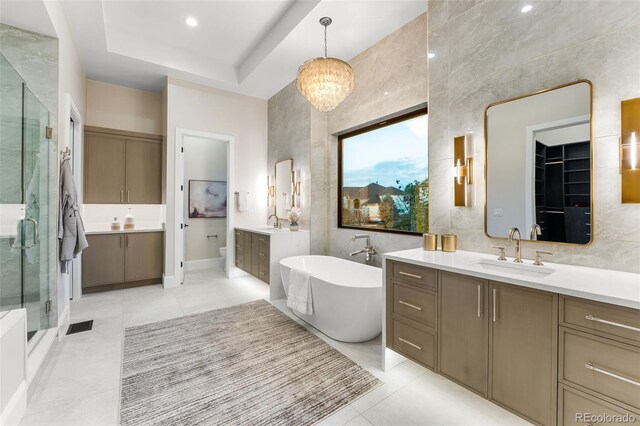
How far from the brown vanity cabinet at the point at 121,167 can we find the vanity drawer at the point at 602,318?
16.9 feet

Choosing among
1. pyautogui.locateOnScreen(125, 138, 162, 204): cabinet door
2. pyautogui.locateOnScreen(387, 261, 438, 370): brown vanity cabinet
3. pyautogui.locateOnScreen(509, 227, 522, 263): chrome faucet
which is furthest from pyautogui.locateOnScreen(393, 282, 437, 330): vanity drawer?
pyautogui.locateOnScreen(125, 138, 162, 204): cabinet door

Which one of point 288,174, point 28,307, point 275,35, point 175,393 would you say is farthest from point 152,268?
point 275,35

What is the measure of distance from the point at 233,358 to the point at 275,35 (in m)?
3.60

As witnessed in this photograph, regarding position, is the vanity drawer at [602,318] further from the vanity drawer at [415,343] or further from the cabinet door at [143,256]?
the cabinet door at [143,256]

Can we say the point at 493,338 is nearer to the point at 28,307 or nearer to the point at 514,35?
the point at 514,35

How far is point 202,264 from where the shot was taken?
221 inches

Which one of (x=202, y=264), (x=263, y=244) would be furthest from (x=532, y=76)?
(x=202, y=264)

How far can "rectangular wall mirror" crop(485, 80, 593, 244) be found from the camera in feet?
5.68

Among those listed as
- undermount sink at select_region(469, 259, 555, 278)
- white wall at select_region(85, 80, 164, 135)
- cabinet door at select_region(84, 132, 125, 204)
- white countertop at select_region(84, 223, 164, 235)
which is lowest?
undermount sink at select_region(469, 259, 555, 278)

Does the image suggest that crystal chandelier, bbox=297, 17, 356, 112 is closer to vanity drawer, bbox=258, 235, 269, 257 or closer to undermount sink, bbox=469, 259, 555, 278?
undermount sink, bbox=469, 259, 555, 278

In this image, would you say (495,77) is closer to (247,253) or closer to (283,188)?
(283,188)

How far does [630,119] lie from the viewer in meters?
1.53

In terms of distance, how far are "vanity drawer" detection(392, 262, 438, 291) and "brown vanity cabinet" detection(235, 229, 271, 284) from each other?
7.33ft

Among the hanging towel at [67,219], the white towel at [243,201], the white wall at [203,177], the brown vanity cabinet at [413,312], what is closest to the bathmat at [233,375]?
the brown vanity cabinet at [413,312]
